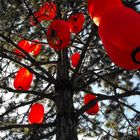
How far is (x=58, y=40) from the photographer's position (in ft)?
15.4

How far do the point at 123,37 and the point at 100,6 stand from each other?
2.73ft

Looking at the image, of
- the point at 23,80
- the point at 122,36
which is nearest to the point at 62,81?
the point at 23,80

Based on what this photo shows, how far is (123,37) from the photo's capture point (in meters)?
3.25

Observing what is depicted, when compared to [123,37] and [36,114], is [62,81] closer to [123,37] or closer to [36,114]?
[36,114]

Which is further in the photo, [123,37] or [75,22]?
[75,22]

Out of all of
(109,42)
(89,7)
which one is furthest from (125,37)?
(89,7)

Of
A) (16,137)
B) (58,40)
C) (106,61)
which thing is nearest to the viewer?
(58,40)

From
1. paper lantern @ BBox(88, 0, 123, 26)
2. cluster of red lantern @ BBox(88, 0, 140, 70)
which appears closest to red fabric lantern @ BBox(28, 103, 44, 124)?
paper lantern @ BBox(88, 0, 123, 26)

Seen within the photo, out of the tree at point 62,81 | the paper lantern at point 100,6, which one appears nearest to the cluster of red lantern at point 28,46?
the tree at point 62,81

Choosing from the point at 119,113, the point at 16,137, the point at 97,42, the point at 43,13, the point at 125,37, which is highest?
the point at 97,42

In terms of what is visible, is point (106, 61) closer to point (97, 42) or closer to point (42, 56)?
point (97, 42)

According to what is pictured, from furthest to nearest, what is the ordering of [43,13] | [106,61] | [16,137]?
[106,61] → [16,137] → [43,13]

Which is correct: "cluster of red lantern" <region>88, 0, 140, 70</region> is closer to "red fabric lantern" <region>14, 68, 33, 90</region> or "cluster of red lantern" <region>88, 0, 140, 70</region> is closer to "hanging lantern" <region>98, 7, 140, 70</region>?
"hanging lantern" <region>98, 7, 140, 70</region>

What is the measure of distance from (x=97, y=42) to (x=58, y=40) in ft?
11.3
